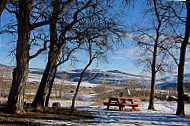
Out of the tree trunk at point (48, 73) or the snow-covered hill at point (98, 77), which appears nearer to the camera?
the tree trunk at point (48, 73)

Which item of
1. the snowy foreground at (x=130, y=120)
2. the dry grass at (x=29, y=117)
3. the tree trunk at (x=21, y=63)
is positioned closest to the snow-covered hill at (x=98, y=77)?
the snowy foreground at (x=130, y=120)

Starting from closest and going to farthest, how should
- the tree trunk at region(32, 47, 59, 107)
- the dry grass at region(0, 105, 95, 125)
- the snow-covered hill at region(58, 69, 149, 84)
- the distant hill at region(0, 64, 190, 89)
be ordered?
1. the dry grass at region(0, 105, 95, 125)
2. the tree trunk at region(32, 47, 59, 107)
3. the snow-covered hill at region(58, 69, 149, 84)
4. the distant hill at region(0, 64, 190, 89)

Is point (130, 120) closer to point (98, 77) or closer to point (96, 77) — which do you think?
point (98, 77)

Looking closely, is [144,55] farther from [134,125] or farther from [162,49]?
[134,125]

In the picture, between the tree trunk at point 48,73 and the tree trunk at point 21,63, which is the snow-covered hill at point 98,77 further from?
the tree trunk at point 21,63

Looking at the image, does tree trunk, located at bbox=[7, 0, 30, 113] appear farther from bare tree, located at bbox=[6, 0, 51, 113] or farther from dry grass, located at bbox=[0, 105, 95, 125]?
dry grass, located at bbox=[0, 105, 95, 125]

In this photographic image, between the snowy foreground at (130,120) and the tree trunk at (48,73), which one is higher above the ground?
the tree trunk at (48,73)

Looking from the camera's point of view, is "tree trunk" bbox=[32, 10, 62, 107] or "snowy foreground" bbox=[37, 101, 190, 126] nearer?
"snowy foreground" bbox=[37, 101, 190, 126]

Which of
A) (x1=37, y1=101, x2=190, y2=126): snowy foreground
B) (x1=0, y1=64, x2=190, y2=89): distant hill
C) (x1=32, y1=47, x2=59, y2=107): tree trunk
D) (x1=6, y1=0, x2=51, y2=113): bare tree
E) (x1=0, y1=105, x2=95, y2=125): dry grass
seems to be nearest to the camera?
(x1=0, y1=105, x2=95, y2=125): dry grass

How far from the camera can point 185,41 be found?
360 inches

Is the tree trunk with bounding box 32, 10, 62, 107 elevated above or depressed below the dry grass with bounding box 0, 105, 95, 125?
above

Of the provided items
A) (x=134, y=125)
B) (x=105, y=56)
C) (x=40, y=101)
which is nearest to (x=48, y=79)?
(x=40, y=101)

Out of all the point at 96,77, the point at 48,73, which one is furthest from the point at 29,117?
the point at 96,77

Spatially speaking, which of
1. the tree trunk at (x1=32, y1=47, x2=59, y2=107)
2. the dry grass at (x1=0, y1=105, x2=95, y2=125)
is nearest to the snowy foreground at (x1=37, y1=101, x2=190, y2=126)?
the dry grass at (x1=0, y1=105, x2=95, y2=125)
